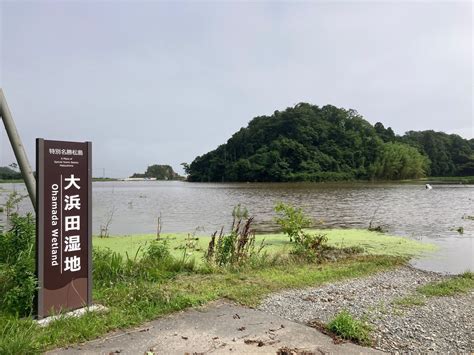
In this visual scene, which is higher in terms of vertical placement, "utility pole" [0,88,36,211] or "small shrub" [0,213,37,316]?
"utility pole" [0,88,36,211]

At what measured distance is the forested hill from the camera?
76.6 metres

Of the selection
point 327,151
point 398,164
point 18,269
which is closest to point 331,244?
point 18,269

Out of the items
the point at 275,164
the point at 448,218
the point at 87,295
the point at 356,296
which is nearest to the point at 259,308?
the point at 356,296

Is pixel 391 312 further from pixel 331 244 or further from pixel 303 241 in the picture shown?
pixel 331 244

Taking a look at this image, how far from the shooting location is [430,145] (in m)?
→ 94.8

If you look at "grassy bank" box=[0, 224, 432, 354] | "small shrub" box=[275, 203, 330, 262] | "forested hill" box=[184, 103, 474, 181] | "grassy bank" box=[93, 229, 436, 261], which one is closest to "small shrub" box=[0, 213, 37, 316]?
"grassy bank" box=[0, 224, 432, 354]

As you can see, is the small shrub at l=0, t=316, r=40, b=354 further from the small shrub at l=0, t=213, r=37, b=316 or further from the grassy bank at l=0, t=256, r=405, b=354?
the small shrub at l=0, t=213, r=37, b=316

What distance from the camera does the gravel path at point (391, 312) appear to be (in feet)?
11.1

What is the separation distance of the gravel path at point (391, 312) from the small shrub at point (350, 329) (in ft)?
0.28

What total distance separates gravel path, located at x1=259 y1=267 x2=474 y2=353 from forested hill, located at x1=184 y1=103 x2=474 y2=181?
69485 mm

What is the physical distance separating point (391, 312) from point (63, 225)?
3.47 meters

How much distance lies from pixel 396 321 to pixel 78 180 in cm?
345

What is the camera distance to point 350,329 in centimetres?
344

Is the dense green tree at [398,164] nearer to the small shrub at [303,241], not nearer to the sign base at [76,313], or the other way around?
the small shrub at [303,241]
